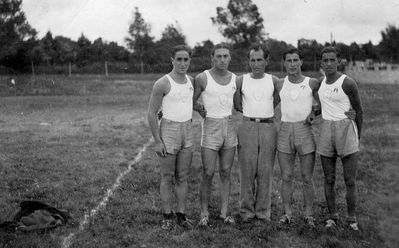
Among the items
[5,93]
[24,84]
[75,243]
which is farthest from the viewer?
[24,84]

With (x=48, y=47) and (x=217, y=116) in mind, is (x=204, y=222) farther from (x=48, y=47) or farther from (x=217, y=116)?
(x=48, y=47)

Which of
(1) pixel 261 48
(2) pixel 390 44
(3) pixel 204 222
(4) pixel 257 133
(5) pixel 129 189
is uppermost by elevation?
(2) pixel 390 44

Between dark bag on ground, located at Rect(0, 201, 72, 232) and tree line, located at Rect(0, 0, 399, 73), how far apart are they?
26.0 m

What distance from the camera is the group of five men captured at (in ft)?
20.1

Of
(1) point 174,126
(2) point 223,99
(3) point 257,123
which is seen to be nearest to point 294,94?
(3) point 257,123

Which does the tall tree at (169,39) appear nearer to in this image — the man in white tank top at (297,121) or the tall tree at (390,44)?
the tall tree at (390,44)

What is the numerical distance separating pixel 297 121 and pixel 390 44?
2486 inches

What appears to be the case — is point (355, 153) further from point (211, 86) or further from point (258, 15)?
point (258, 15)

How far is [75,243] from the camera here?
5.76 meters

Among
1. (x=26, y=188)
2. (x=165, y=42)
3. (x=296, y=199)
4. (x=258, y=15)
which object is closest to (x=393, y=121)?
(x=296, y=199)

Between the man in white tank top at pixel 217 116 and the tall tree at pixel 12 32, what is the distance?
42.9 m

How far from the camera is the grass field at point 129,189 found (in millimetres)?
5836

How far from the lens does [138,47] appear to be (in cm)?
7044

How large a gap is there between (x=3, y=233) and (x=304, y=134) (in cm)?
418
